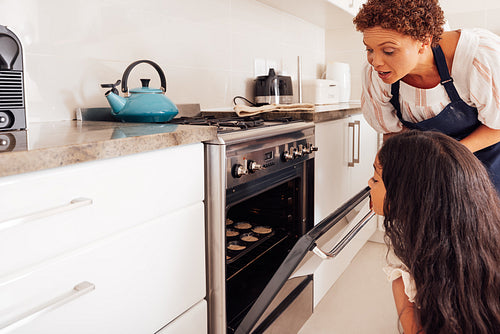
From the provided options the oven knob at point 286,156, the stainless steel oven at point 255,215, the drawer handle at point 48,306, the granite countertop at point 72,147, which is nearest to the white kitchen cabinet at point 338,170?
the stainless steel oven at point 255,215

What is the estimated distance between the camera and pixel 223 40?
211cm

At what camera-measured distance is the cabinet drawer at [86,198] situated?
0.67m

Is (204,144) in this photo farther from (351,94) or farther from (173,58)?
(351,94)

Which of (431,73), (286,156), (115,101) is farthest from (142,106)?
(431,73)

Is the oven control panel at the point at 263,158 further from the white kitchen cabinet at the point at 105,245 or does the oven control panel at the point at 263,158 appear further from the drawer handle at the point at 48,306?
the drawer handle at the point at 48,306

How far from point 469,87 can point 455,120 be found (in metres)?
0.13

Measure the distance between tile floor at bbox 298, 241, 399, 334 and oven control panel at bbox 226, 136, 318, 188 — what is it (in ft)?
2.46

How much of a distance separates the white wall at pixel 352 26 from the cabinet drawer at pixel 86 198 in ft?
6.71

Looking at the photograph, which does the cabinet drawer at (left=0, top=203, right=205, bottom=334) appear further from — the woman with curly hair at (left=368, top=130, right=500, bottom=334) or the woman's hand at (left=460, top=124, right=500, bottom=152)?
the woman's hand at (left=460, top=124, right=500, bottom=152)

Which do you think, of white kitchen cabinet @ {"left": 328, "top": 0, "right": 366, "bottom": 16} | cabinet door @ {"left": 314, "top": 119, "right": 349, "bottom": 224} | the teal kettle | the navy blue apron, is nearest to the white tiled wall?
the teal kettle

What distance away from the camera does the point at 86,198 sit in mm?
789

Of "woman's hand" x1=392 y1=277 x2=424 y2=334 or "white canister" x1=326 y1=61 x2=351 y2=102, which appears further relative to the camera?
"white canister" x1=326 y1=61 x2=351 y2=102

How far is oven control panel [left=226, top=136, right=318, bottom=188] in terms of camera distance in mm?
1167

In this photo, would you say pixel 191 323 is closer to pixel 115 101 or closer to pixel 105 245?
pixel 105 245
